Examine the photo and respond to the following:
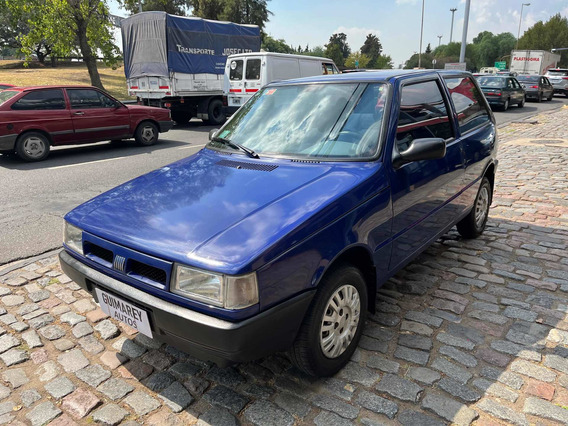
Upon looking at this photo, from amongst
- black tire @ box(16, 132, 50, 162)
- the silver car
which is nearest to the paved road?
black tire @ box(16, 132, 50, 162)

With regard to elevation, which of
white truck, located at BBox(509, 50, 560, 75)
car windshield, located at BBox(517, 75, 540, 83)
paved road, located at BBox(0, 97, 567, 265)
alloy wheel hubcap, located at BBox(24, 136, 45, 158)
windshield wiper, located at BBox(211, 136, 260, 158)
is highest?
white truck, located at BBox(509, 50, 560, 75)

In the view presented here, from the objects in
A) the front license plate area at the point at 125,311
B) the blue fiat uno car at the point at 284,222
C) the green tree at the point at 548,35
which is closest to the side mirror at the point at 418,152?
the blue fiat uno car at the point at 284,222

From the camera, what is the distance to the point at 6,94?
924 cm

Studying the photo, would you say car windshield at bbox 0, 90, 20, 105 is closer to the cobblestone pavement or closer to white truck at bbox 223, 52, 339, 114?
white truck at bbox 223, 52, 339, 114

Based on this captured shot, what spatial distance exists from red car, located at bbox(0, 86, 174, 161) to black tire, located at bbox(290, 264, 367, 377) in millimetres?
8973

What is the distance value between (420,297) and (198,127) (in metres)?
13.8

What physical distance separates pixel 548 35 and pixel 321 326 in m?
93.2

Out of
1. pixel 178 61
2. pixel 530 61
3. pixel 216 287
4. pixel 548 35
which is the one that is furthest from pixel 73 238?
pixel 548 35

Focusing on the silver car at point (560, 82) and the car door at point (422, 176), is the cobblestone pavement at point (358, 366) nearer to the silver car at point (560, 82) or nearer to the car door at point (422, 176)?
the car door at point (422, 176)

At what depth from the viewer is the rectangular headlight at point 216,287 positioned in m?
1.97

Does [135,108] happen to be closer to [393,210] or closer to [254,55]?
[254,55]

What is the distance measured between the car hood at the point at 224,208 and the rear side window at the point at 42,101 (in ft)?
25.1

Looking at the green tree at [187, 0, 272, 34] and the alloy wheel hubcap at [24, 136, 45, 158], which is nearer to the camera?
the alloy wheel hubcap at [24, 136, 45, 158]

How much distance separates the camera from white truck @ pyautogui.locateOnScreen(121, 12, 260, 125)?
48.6 ft
